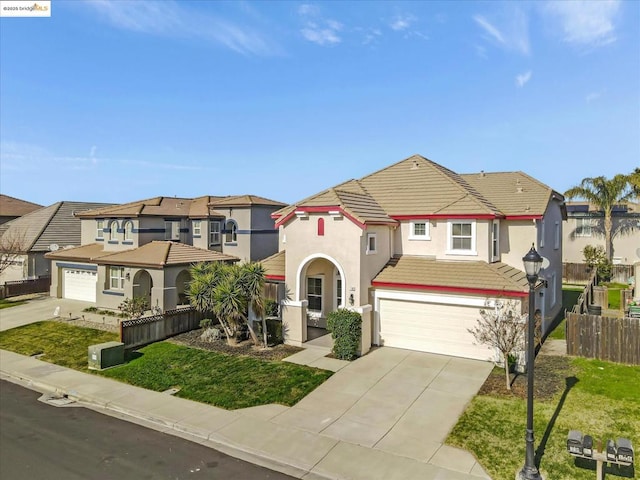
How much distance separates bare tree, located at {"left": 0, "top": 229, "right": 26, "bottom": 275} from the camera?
30.7 metres

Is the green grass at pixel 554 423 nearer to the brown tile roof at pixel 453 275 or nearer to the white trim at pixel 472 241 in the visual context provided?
the brown tile roof at pixel 453 275

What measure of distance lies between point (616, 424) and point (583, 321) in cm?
572

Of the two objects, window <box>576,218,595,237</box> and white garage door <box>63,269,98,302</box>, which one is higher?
window <box>576,218,595,237</box>

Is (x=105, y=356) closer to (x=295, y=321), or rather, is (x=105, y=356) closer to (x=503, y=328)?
(x=295, y=321)

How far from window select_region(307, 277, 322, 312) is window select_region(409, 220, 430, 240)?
16.0 ft

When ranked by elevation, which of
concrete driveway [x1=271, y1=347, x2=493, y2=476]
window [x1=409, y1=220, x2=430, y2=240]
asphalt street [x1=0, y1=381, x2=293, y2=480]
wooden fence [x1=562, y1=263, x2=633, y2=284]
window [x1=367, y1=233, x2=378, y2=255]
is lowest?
asphalt street [x1=0, y1=381, x2=293, y2=480]

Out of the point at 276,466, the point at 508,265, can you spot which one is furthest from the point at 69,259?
the point at 508,265

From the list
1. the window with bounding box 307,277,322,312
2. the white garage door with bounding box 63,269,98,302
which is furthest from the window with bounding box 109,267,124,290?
the window with bounding box 307,277,322,312

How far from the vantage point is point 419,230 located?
1936 centimetres

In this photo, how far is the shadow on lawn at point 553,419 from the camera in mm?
9493

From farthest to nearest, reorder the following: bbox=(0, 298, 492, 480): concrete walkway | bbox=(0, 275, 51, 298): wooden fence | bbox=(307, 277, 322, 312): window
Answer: bbox=(0, 275, 51, 298): wooden fence → bbox=(307, 277, 322, 312): window → bbox=(0, 298, 492, 480): concrete walkway

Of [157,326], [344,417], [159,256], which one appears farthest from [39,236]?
[344,417]

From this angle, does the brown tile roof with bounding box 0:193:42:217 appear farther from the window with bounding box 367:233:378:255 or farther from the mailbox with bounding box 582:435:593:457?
the mailbox with bounding box 582:435:593:457

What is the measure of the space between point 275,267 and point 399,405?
984 cm
